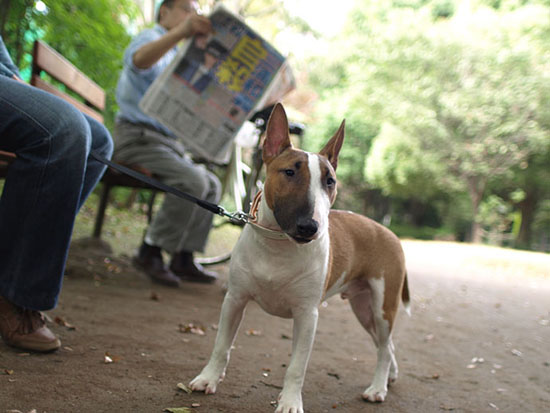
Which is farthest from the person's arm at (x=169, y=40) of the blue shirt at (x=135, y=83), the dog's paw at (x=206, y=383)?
the dog's paw at (x=206, y=383)

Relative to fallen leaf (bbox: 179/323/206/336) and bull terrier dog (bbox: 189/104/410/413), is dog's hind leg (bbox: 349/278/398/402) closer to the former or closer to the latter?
bull terrier dog (bbox: 189/104/410/413)

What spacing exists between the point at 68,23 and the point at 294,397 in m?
5.35

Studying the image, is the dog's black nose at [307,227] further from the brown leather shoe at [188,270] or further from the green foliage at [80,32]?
the green foliage at [80,32]

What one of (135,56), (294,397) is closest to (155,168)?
(135,56)

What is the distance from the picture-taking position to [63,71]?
4102 millimetres

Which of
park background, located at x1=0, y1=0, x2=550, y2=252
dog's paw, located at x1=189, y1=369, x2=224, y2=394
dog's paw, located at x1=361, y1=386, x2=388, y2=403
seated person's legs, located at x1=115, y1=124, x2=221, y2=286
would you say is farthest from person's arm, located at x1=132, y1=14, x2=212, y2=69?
park background, located at x1=0, y1=0, x2=550, y2=252

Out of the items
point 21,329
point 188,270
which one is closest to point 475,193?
point 188,270

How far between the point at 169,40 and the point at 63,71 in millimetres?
1031

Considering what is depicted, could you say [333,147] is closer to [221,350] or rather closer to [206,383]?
[221,350]

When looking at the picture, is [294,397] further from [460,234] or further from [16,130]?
[460,234]

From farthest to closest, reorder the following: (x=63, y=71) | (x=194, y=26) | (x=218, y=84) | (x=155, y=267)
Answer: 1. (x=155, y=267)
2. (x=63, y=71)
3. (x=218, y=84)
4. (x=194, y=26)

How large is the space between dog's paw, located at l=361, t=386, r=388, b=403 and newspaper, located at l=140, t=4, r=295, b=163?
2.19 m

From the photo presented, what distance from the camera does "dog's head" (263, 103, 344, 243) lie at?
1.81m

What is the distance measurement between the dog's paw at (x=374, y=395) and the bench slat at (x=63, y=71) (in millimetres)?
3197
